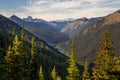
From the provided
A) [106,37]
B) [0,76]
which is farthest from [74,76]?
[0,76]

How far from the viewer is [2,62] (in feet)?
92.1

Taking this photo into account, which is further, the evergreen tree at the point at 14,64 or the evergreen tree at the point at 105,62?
the evergreen tree at the point at 105,62

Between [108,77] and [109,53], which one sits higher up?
[109,53]

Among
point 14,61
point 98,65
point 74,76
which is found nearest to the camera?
point 14,61

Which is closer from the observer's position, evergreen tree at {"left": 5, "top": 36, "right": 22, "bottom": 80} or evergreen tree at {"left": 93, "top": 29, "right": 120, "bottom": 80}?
evergreen tree at {"left": 5, "top": 36, "right": 22, "bottom": 80}

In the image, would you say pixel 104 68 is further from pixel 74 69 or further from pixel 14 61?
pixel 14 61

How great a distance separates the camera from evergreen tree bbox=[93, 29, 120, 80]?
2802 centimetres

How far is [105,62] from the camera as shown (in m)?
28.1

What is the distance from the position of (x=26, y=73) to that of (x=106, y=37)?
28.1ft

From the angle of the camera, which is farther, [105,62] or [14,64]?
[105,62]

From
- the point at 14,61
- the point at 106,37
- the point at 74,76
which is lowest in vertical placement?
the point at 74,76

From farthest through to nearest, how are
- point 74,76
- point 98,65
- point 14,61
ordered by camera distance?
point 74,76
point 98,65
point 14,61

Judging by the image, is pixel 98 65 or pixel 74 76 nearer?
pixel 98 65

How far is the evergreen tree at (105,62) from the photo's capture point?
28.0 meters
